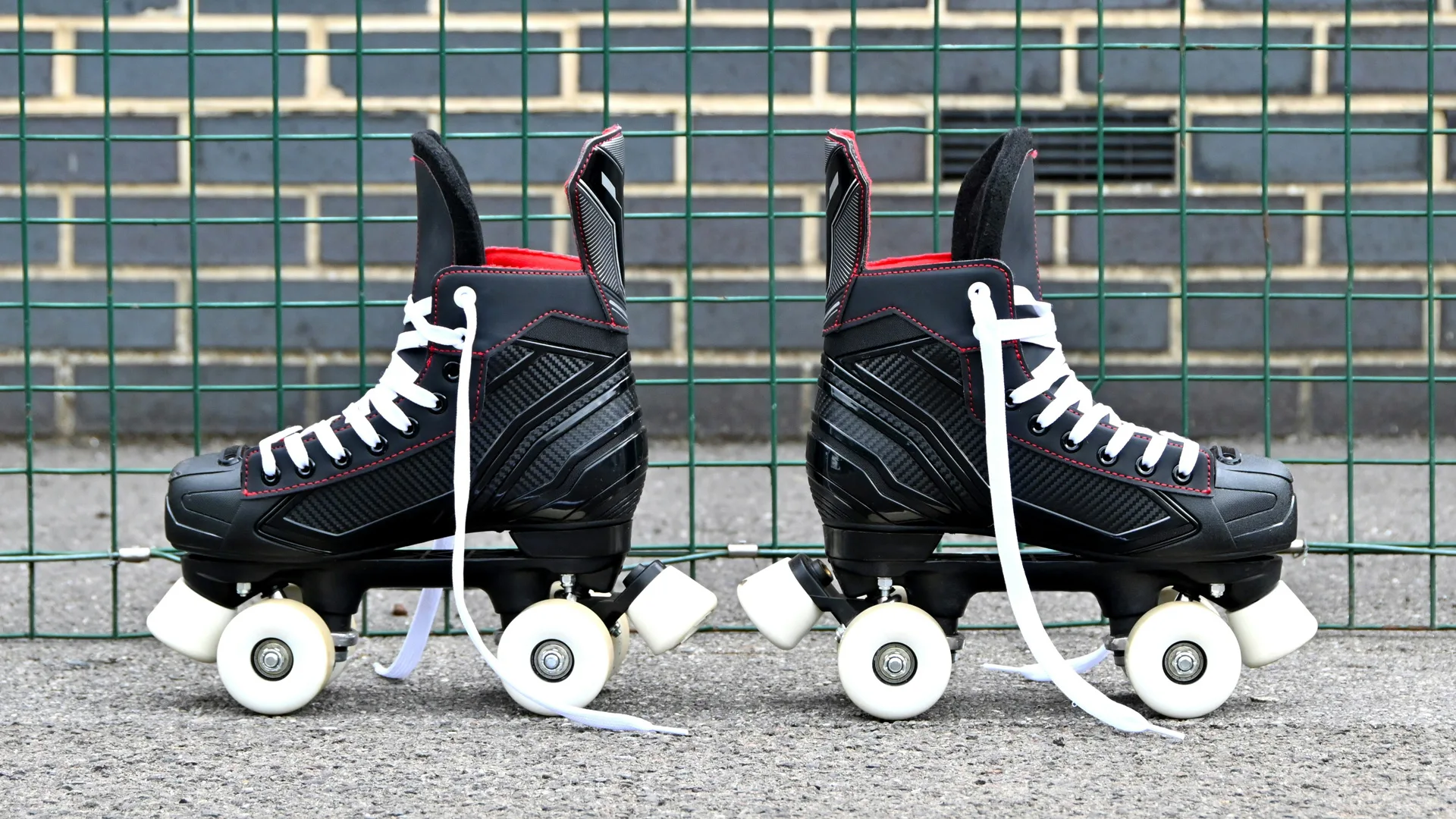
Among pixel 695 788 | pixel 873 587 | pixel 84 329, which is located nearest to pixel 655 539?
pixel 873 587

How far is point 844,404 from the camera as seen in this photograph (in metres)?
1.67

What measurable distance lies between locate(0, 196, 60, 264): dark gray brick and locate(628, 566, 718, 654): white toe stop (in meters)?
2.98

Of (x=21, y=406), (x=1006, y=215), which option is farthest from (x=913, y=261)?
(x=21, y=406)

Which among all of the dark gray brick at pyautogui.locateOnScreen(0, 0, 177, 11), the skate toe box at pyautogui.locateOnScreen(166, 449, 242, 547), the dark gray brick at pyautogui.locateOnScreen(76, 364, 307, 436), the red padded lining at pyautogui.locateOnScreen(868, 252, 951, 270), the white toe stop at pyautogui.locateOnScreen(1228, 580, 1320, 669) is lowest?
the white toe stop at pyautogui.locateOnScreen(1228, 580, 1320, 669)

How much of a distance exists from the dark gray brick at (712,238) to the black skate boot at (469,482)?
2.32 meters

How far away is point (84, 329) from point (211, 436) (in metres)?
0.45

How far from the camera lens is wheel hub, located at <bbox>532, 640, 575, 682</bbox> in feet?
5.37

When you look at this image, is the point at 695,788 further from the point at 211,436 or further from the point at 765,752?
the point at 211,436

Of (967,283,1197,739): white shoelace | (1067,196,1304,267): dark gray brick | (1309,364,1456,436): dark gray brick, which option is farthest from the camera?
(1067,196,1304,267): dark gray brick

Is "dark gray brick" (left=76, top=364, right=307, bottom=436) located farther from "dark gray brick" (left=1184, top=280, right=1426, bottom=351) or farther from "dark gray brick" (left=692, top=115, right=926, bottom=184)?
"dark gray brick" (left=1184, top=280, right=1426, bottom=351)

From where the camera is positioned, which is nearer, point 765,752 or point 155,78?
point 765,752

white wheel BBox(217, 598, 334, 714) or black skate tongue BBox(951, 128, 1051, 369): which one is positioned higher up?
black skate tongue BBox(951, 128, 1051, 369)

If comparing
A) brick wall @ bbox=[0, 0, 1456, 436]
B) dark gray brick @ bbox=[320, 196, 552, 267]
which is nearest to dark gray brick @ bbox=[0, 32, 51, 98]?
brick wall @ bbox=[0, 0, 1456, 436]

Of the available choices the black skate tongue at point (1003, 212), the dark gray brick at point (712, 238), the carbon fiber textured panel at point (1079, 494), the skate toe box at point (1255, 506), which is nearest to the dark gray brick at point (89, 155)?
the dark gray brick at point (712, 238)
